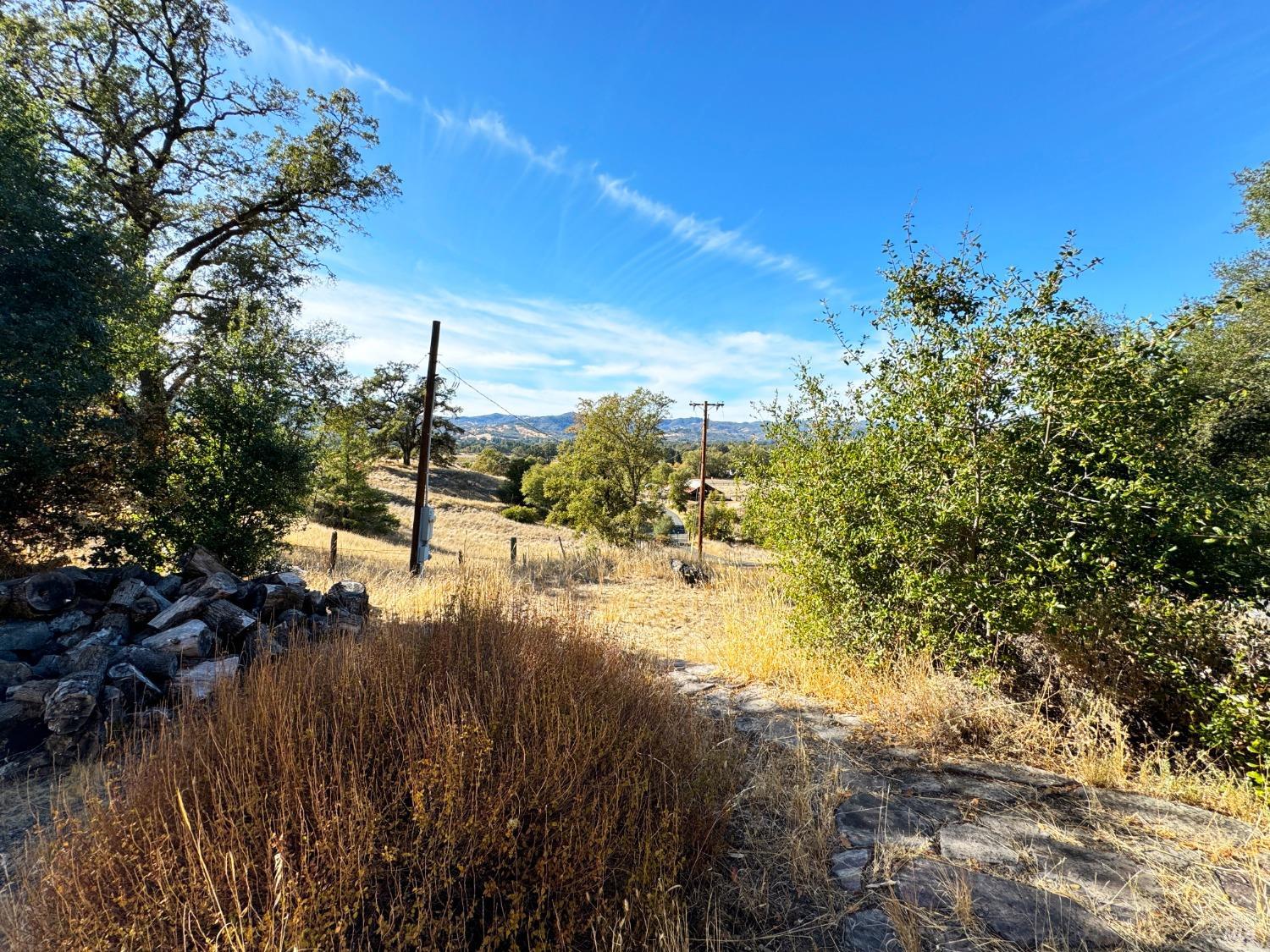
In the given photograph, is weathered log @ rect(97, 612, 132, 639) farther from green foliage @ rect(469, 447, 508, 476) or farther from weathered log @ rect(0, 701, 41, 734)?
green foliage @ rect(469, 447, 508, 476)

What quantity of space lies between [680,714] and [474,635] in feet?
5.28

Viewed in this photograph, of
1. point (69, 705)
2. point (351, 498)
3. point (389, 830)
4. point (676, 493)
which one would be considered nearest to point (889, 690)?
point (389, 830)

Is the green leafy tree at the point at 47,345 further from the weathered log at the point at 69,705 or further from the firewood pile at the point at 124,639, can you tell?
the weathered log at the point at 69,705

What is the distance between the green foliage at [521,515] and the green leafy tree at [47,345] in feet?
101

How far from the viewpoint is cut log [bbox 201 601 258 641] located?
4.89m

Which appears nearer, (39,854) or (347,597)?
(39,854)

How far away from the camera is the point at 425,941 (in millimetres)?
1826

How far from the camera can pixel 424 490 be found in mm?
11766

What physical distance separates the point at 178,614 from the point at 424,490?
7.05 meters

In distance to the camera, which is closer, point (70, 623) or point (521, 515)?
point (70, 623)

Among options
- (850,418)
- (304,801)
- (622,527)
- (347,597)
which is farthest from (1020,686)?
(622,527)

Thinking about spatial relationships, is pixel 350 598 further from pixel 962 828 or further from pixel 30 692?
pixel 962 828

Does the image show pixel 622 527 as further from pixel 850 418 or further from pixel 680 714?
pixel 680 714

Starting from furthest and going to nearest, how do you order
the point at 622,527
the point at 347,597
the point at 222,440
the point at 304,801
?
the point at 622,527
the point at 222,440
the point at 347,597
the point at 304,801
